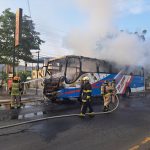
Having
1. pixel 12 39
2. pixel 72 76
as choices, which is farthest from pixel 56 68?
pixel 12 39

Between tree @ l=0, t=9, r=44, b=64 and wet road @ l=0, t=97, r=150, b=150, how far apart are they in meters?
19.0

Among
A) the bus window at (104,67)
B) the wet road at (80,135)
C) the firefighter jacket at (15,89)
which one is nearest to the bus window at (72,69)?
the bus window at (104,67)

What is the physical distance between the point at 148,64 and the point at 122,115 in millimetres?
12815

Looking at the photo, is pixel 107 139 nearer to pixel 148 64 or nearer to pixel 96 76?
pixel 96 76

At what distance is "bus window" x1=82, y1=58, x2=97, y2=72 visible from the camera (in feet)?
63.1

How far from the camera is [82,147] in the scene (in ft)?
25.7

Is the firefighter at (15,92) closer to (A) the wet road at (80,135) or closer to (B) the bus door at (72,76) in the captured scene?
(B) the bus door at (72,76)

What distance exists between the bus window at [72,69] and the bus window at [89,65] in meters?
0.57

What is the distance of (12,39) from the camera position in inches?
1170

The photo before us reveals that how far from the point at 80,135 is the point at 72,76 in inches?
365

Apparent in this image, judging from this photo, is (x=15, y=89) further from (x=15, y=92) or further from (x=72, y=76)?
(x=72, y=76)

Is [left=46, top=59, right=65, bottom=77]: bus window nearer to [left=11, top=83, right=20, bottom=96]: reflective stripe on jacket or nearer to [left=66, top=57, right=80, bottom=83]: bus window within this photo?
[left=66, top=57, right=80, bottom=83]: bus window

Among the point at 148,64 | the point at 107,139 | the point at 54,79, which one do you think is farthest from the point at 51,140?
the point at 148,64

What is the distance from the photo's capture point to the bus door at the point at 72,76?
59.3 ft
